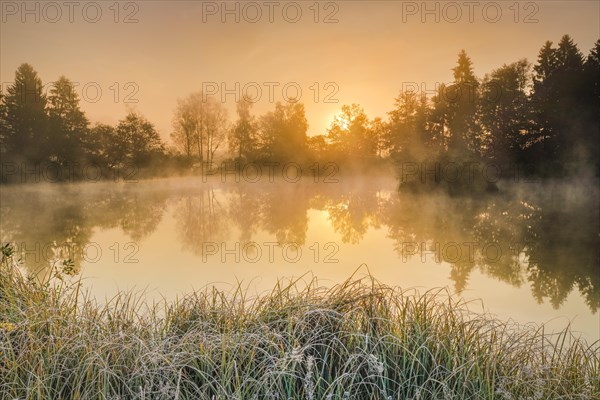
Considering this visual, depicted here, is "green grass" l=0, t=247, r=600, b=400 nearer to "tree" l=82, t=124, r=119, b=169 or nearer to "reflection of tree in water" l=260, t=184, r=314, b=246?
"reflection of tree in water" l=260, t=184, r=314, b=246

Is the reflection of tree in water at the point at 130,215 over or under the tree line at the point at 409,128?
under

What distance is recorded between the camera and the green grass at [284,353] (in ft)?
9.18

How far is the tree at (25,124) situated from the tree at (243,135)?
1018cm

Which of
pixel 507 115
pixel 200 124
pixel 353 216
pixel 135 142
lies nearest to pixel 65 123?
pixel 135 142

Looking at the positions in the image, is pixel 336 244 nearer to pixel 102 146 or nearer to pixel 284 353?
pixel 284 353

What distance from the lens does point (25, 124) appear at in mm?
24234

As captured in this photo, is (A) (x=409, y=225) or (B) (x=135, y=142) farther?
(B) (x=135, y=142)

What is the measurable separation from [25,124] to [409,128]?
21323mm

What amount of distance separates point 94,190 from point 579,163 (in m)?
24.1

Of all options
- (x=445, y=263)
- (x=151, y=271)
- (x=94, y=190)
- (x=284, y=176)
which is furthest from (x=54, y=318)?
(x=284, y=176)

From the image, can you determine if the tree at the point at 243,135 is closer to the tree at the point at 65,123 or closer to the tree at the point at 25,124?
the tree at the point at 65,123

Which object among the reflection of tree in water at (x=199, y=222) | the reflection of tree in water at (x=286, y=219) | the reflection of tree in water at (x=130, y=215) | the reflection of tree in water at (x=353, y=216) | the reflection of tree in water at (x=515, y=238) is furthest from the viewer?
the reflection of tree in water at (x=130, y=215)

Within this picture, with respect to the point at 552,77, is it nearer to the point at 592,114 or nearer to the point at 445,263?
the point at 592,114

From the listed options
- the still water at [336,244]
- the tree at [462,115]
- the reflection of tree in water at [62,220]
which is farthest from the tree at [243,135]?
the tree at [462,115]
